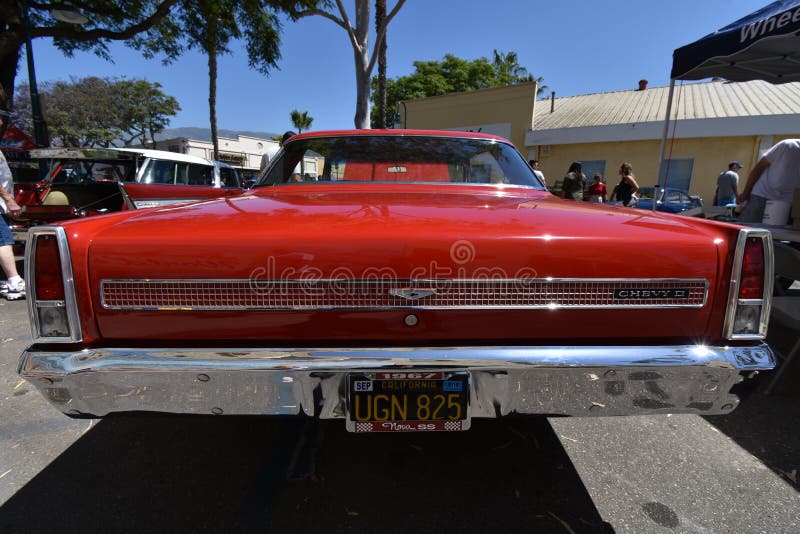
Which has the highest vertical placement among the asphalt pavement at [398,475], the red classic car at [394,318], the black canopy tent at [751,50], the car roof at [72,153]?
the black canopy tent at [751,50]

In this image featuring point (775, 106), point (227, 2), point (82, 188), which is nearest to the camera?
point (82, 188)

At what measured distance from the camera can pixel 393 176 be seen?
2703mm

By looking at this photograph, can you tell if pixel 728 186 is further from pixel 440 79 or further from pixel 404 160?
pixel 440 79

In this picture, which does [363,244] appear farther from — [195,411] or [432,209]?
[195,411]

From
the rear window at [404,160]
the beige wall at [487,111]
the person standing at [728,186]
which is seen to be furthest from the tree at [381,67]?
the rear window at [404,160]

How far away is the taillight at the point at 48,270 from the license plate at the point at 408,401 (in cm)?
96

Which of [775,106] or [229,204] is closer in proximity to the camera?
[229,204]

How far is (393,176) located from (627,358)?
181 cm

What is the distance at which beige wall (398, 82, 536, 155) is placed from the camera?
18.1 meters

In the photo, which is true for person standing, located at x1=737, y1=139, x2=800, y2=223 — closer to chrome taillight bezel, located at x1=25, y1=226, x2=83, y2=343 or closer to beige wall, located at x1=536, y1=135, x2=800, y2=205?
chrome taillight bezel, located at x1=25, y1=226, x2=83, y2=343

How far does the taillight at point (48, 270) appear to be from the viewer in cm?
128

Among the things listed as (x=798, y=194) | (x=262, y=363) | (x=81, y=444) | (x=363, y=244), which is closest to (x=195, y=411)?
(x=262, y=363)

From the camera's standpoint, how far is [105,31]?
11641 millimetres

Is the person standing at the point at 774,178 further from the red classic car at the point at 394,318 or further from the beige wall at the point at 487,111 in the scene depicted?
the beige wall at the point at 487,111
